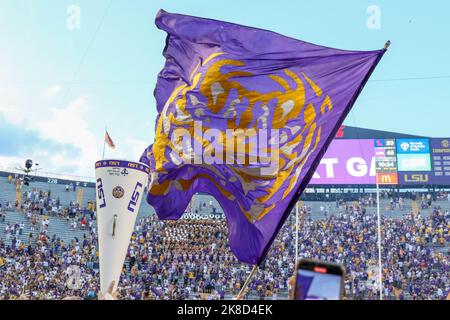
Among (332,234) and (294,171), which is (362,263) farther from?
(294,171)

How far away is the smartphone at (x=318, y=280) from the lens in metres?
2.54

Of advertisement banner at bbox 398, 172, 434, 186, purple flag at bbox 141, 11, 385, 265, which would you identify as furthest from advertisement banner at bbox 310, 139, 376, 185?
purple flag at bbox 141, 11, 385, 265

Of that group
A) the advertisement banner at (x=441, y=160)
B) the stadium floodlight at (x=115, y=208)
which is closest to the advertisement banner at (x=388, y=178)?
the advertisement banner at (x=441, y=160)

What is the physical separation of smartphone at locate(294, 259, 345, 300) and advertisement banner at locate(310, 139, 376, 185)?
137 ft

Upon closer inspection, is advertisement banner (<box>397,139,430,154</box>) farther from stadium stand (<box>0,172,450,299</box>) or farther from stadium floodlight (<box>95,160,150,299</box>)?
stadium floodlight (<box>95,160,150,299</box>)

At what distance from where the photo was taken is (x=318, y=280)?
2.58 m

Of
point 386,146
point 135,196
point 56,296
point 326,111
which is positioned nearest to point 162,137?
point 135,196

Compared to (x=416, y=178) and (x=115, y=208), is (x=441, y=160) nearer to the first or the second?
(x=416, y=178)

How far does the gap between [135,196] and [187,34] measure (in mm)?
3194

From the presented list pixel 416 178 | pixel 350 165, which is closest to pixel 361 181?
pixel 350 165

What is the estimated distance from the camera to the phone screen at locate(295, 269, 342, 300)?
254cm

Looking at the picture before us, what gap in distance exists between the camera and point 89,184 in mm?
44969

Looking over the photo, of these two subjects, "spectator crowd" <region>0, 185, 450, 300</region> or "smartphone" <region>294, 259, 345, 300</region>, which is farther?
Result: "spectator crowd" <region>0, 185, 450, 300</region>
